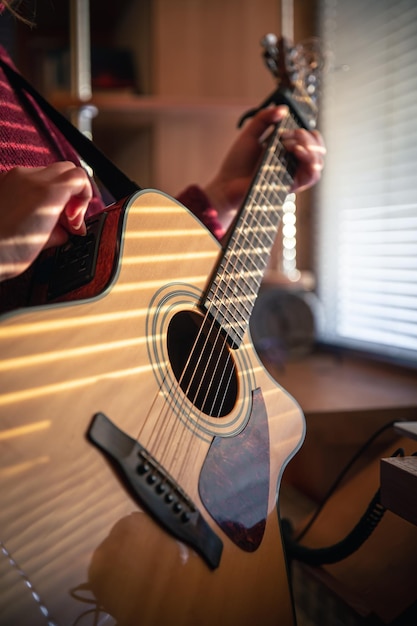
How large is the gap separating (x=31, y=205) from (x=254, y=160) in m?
0.61

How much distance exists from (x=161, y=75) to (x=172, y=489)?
69.6 inches

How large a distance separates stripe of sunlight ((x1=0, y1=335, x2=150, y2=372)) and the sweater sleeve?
446 millimetres

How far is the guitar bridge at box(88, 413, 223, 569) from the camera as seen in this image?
50 cm

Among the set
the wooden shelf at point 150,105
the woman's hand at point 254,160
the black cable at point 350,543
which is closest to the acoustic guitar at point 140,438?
the black cable at point 350,543

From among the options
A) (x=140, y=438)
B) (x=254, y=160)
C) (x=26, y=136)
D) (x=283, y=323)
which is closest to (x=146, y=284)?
(x=140, y=438)

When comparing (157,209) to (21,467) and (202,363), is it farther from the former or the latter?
(21,467)

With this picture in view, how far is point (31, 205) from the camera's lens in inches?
20.8

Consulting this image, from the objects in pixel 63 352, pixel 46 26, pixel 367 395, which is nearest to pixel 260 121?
pixel 63 352

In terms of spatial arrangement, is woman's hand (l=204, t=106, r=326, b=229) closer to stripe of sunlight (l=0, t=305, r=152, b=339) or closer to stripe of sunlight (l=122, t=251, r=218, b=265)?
stripe of sunlight (l=122, t=251, r=218, b=265)

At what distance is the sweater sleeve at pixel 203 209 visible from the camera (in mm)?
961

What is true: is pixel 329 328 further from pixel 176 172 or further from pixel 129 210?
pixel 129 210

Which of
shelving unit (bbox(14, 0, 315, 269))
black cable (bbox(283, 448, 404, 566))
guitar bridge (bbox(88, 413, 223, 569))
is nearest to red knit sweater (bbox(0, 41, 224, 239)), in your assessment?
guitar bridge (bbox(88, 413, 223, 569))

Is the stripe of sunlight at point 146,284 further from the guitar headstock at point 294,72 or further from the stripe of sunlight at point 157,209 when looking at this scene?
the guitar headstock at point 294,72

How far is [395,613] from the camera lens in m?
0.71
